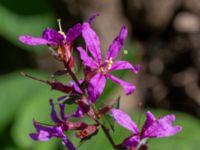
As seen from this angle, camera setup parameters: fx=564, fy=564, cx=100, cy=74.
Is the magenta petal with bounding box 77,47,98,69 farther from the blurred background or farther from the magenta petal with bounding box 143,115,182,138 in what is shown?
the blurred background

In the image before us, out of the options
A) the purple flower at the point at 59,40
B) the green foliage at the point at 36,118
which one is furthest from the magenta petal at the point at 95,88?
the green foliage at the point at 36,118

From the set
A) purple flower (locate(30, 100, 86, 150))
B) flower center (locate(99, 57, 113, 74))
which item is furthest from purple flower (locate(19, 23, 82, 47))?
purple flower (locate(30, 100, 86, 150))

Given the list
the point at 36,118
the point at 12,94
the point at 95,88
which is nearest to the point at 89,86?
the point at 95,88

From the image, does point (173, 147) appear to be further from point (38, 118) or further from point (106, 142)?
point (38, 118)

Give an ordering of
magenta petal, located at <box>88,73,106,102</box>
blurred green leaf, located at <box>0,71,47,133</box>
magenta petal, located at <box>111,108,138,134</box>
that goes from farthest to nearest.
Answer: blurred green leaf, located at <box>0,71,47,133</box> → magenta petal, located at <box>111,108,138,134</box> → magenta petal, located at <box>88,73,106,102</box>

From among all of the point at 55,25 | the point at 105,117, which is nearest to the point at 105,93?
the point at 55,25

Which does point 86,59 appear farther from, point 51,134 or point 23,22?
point 23,22
